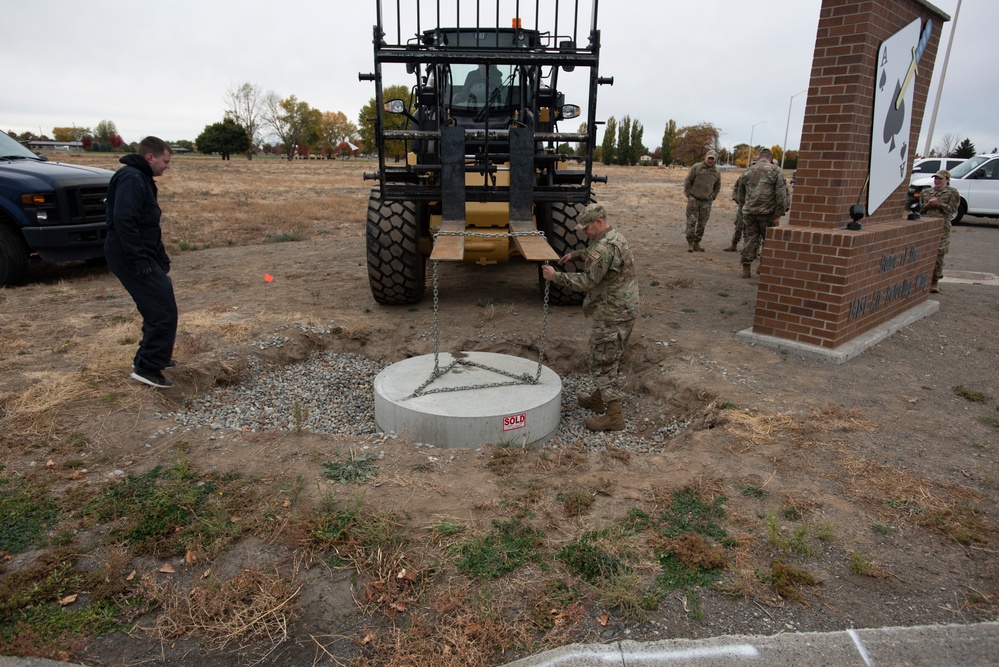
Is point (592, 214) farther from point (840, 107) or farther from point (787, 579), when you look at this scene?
point (787, 579)

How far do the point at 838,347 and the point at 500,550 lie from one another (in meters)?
3.98

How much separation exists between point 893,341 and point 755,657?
15.9 ft

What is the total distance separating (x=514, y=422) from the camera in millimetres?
4449

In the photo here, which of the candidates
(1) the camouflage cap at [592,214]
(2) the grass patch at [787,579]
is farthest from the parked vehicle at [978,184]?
(2) the grass patch at [787,579]

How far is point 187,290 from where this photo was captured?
7.96 meters

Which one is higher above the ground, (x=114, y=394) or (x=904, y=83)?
(x=904, y=83)

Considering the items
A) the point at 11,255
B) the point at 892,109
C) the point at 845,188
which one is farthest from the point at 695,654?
the point at 11,255

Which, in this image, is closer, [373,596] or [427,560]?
[373,596]

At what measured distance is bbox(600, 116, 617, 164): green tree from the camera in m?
63.8

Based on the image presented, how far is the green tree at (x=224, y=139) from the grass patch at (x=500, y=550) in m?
62.9

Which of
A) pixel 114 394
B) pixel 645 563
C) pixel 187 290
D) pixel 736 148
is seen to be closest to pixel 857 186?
pixel 645 563

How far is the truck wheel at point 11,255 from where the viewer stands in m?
7.99

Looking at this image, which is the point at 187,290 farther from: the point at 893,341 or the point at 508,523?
the point at 893,341

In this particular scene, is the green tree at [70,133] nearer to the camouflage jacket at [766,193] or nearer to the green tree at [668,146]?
the green tree at [668,146]
